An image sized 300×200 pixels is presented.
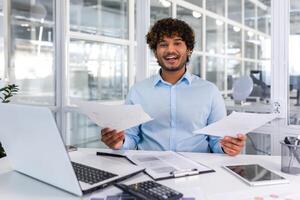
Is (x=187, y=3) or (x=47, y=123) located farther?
(x=187, y=3)

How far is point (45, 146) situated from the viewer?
0.94 meters

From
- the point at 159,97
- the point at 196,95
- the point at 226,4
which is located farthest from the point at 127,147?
the point at 226,4

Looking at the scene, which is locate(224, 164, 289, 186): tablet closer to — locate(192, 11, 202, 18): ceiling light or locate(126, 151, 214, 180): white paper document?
locate(126, 151, 214, 180): white paper document

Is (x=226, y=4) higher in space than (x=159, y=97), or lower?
higher

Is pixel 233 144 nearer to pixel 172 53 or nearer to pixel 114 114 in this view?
pixel 114 114

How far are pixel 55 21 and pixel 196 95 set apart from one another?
2.04 metres

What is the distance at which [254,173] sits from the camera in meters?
1.18

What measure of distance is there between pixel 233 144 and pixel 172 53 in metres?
0.65

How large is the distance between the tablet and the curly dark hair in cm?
90

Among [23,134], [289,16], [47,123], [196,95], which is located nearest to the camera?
[47,123]

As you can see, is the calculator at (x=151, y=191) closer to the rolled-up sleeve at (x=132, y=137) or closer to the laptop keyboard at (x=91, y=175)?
the laptop keyboard at (x=91, y=175)

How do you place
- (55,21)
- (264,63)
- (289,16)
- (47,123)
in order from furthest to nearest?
1. (55,21)
2. (264,63)
3. (289,16)
4. (47,123)

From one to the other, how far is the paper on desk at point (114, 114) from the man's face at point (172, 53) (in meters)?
0.61

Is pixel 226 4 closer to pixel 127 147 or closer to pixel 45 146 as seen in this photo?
pixel 127 147
